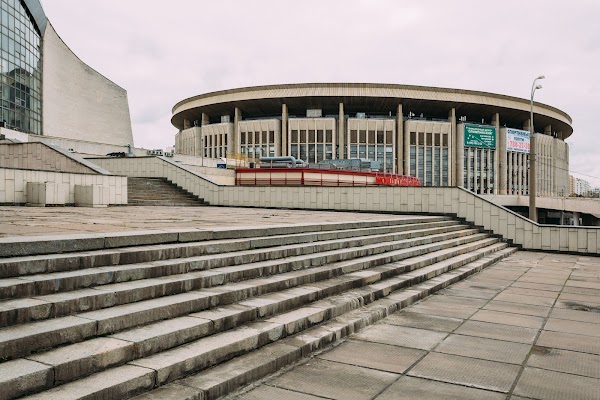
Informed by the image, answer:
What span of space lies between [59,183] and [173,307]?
478 inches

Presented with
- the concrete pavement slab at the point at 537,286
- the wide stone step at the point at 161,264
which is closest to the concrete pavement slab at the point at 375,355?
the wide stone step at the point at 161,264

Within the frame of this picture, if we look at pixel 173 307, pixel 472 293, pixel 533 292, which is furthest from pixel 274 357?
pixel 533 292

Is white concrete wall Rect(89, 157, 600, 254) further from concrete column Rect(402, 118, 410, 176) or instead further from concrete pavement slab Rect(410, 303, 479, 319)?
concrete column Rect(402, 118, 410, 176)

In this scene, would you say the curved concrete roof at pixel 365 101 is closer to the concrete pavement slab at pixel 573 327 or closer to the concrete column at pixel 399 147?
the concrete column at pixel 399 147

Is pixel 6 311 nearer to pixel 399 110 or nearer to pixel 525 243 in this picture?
pixel 525 243

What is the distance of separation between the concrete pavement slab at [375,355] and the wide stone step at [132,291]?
164 centimetres

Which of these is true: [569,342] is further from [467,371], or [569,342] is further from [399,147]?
[399,147]

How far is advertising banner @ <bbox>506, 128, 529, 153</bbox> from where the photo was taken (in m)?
64.0

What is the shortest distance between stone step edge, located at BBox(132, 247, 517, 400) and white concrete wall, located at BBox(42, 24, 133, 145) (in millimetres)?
52051

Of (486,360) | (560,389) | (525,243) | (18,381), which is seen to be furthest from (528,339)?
(525,243)

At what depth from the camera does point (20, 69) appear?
141 feet

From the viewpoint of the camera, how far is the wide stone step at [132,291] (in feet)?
12.3

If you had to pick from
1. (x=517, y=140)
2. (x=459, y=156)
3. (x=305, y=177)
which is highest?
(x=517, y=140)

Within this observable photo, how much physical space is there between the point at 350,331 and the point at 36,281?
3346 millimetres
